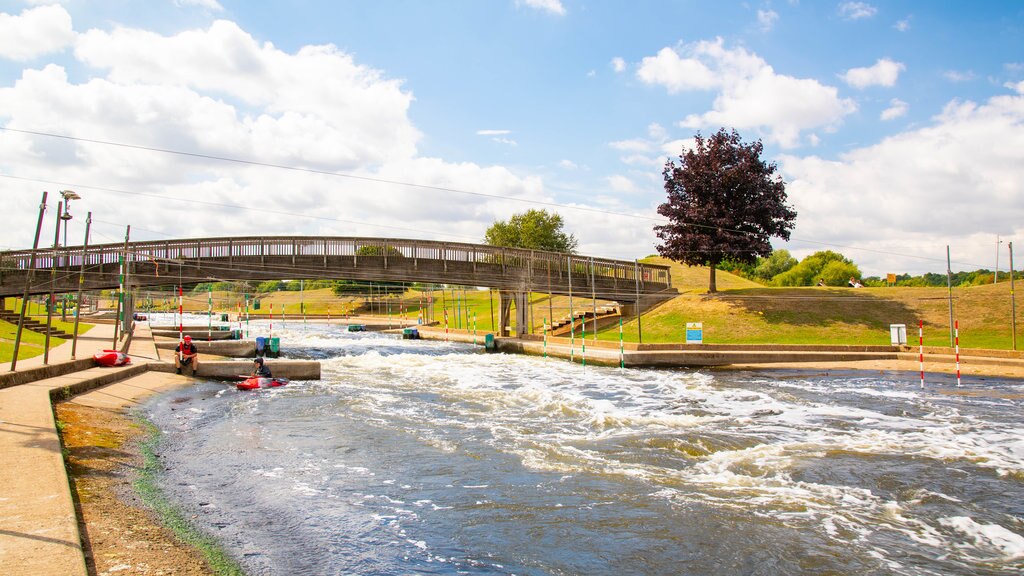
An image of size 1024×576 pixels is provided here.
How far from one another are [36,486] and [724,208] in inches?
2116

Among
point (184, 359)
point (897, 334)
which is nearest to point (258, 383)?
point (184, 359)

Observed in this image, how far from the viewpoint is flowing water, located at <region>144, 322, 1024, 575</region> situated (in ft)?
31.5

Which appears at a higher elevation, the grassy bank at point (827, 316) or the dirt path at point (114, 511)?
the grassy bank at point (827, 316)

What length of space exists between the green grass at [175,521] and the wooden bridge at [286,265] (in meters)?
28.6

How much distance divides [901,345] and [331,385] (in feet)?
101

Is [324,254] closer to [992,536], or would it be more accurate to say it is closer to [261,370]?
[261,370]

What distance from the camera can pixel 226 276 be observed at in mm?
43562

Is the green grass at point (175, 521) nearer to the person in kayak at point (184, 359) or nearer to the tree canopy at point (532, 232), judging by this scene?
the person in kayak at point (184, 359)

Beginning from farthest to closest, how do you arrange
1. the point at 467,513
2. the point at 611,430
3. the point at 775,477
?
the point at 611,430
the point at 775,477
the point at 467,513

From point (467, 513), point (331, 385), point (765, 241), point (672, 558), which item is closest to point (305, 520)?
point (467, 513)

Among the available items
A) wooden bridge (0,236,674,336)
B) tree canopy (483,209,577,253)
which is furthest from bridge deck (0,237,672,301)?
tree canopy (483,209,577,253)

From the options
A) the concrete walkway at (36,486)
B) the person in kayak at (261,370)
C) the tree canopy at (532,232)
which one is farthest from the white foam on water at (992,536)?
the tree canopy at (532,232)

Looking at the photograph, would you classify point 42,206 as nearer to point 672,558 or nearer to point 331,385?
point 331,385

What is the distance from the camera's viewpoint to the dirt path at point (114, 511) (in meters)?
8.02
